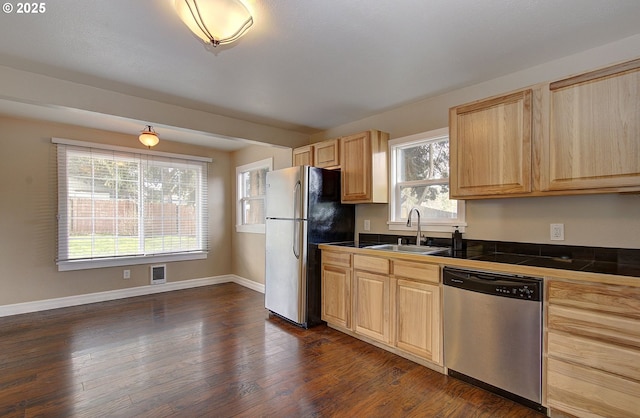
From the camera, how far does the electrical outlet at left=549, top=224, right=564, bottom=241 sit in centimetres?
231

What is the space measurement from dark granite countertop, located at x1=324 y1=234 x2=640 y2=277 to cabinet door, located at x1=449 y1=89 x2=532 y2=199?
509mm

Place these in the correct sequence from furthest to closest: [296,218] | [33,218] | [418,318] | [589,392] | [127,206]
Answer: [127,206]
[33,218]
[296,218]
[418,318]
[589,392]

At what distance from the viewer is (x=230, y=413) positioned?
1926mm

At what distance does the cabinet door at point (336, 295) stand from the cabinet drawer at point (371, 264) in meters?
0.15

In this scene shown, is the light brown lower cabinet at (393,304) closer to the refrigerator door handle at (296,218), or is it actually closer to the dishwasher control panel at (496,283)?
the dishwasher control panel at (496,283)

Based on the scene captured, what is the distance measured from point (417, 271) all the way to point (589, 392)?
120 cm

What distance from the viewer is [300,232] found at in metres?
3.41

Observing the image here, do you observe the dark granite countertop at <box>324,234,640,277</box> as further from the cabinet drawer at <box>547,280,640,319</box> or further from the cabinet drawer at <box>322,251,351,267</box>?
the cabinet drawer at <box>322,251,351,267</box>

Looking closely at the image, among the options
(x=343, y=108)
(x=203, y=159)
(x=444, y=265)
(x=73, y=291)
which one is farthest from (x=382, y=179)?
(x=73, y=291)

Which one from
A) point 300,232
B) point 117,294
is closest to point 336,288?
point 300,232

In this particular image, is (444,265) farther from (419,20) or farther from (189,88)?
(189,88)

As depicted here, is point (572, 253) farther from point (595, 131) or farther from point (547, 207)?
point (595, 131)

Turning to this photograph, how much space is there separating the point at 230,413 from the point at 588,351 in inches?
85.0

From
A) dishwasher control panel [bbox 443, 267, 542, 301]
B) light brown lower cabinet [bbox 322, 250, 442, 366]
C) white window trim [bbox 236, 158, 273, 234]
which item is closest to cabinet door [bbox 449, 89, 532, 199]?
dishwasher control panel [bbox 443, 267, 542, 301]
